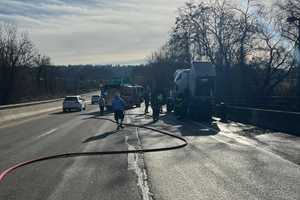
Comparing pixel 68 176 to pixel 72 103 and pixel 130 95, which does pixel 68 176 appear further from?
pixel 130 95

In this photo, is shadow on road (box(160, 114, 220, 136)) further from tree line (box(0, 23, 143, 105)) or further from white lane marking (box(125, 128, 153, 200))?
tree line (box(0, 23, 143, 105))

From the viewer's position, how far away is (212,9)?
196 ft

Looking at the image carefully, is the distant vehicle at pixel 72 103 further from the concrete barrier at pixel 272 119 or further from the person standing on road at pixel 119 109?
the person standing on road at pixel 119 109

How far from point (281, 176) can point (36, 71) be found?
10546 cm

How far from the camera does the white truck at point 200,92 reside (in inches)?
1217

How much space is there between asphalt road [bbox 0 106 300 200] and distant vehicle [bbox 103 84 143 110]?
102 feet

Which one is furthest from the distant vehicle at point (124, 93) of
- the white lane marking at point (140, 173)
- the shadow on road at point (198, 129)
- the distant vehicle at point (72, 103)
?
the white lane marking at point (140, 173)

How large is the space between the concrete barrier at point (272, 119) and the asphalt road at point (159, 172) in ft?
14.0

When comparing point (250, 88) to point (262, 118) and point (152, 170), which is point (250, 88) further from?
point (152, 170)

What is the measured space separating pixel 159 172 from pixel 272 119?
14297 mm

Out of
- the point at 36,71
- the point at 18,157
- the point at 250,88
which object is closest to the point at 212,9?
the point at 250,88

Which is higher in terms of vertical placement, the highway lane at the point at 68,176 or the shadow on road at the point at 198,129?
the highway lane at the point at 68,176

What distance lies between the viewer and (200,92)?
32.5 m

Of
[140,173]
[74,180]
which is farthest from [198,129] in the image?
[74,180]
